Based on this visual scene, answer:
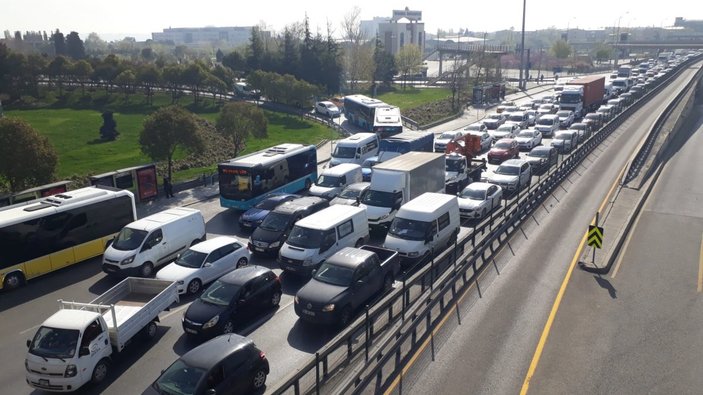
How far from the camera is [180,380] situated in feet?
35.3

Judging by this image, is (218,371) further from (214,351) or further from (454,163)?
(454,163)

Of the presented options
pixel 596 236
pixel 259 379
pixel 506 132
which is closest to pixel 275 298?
pixel 259 379

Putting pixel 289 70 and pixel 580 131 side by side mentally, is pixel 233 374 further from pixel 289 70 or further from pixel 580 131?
pixel 289 70

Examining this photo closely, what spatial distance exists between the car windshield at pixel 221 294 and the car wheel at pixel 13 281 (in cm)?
816

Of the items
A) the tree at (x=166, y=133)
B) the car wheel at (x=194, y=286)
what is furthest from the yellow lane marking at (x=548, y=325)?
the tree at (x=166, y=133)

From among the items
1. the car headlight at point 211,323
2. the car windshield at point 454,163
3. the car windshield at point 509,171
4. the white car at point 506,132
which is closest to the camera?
the car headlight at point 211,323

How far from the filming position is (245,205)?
26.4 meters

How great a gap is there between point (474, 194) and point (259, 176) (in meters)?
10.5

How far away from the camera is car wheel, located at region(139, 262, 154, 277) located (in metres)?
19.3

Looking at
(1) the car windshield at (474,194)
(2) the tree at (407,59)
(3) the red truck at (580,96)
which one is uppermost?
(2) the tree at (407,59)

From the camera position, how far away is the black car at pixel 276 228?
67.4 ft

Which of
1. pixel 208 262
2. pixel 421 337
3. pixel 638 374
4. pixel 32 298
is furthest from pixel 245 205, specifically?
pixel 638 374

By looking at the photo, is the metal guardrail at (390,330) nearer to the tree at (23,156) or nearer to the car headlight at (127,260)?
the car headlight at (127,260)

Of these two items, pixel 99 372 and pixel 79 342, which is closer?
pixel 79 342
